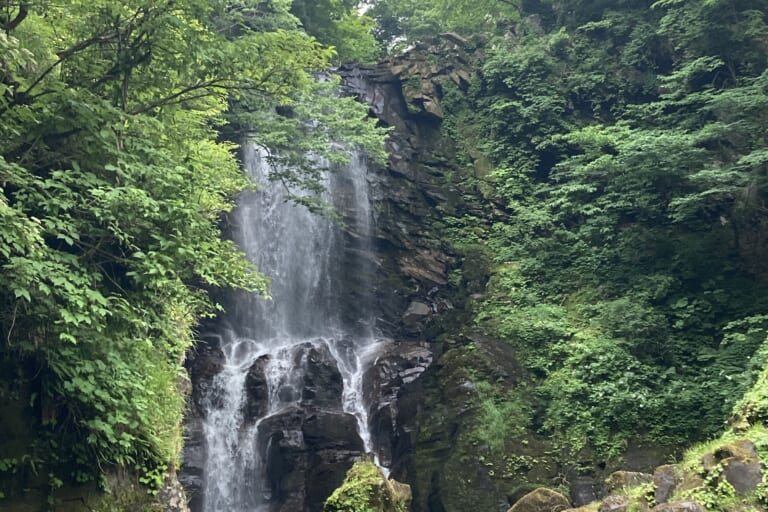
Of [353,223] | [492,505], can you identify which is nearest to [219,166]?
[353,223]

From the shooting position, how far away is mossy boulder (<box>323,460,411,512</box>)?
7055 mm

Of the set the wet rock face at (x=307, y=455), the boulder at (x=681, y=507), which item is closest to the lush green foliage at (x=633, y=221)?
the wet rock face at (x=307, y=455)

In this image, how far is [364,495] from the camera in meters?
7.12

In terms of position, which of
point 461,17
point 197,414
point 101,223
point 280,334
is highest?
point 461,17

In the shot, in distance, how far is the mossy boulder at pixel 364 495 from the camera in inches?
278

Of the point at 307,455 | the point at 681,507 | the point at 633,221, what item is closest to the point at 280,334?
the point at 307,455

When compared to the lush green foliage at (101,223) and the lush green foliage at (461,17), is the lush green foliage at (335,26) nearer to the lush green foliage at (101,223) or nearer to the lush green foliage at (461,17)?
the lush green foliage at (461,17)

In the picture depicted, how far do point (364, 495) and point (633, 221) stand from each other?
33.9ft

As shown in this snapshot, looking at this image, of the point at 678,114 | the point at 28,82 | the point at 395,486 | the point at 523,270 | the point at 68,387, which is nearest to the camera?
the point at 68,387

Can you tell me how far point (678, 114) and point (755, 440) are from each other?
33.5ft

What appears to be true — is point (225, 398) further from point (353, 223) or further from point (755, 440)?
point (755, 440)

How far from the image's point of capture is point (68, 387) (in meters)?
5.53

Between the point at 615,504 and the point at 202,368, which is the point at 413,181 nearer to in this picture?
the point at 202,368

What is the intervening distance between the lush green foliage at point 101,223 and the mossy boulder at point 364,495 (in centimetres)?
219
